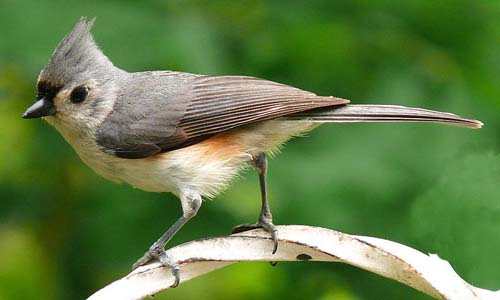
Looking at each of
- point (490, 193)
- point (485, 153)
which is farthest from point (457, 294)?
point (485, 153)

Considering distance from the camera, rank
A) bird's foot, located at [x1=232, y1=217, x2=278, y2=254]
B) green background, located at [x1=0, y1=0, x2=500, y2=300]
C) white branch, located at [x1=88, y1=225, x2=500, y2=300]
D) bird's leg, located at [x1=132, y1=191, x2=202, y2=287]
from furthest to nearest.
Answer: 1. green background, located at [x1=0, y1=0, x2=500, y2=300]
2. bird's leg, located at [x1=132, y1=191, x2=202, y2=287]
3. bird's foot, located at [x1=232, y1=217, x2=278, y2=254]
4. white branch, located at [x1=88, y1=225, x2=500, y2=300]

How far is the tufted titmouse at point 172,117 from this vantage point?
3.22 metres

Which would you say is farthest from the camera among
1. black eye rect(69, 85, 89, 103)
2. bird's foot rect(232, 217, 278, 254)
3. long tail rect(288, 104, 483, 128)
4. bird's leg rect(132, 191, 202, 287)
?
black eye rect(69, 85, 89, 103)

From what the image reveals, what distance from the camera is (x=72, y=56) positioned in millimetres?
3287

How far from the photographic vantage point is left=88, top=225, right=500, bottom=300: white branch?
1.98m

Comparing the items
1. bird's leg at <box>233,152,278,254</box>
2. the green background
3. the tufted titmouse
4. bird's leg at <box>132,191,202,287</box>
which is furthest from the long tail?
the green background

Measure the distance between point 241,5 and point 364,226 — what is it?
3.89ft

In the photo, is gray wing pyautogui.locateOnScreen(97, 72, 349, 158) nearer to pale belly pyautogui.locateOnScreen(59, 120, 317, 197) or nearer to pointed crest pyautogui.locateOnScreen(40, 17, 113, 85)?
pale belly pyautogui.locateOnScreen(59, 120, 317, 197)

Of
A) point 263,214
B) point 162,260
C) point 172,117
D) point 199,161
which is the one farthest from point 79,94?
point 162,260

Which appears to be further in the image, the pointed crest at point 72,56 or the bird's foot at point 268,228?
the pointed crest at point 72,56

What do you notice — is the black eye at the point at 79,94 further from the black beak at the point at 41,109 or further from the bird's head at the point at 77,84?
the black beak at the point at 41,109

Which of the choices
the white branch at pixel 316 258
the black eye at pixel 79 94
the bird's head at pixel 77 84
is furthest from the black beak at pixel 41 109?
the white branch at pixel 316 258

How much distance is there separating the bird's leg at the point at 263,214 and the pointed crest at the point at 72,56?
2.49 ft

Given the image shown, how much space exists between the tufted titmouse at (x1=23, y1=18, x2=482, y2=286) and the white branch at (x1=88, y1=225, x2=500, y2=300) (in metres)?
0.81
